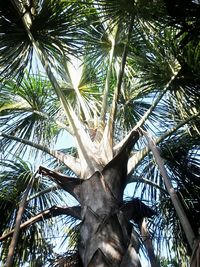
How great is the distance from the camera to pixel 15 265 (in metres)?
4.50

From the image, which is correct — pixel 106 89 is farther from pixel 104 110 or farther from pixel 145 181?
pixel 145 181

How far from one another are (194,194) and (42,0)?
2.57 metres

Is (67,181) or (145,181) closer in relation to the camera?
(67,181)

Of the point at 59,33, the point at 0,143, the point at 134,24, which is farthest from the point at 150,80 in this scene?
the point at 0,143

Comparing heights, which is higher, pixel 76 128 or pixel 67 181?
pixel 76 128

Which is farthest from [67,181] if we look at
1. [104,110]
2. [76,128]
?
[104,110]

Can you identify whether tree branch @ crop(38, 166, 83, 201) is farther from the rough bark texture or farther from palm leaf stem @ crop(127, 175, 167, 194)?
palm leaf stem @ crop(127, 175, 167, 194)

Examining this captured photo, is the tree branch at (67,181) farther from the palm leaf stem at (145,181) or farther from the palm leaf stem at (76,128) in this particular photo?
the palm leaf stem at (145,181)

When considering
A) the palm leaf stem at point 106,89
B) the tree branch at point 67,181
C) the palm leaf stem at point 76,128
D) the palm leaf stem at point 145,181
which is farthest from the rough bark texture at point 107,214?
the palm leaf stem at point 106,89

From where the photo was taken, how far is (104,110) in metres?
Answer: 4.18

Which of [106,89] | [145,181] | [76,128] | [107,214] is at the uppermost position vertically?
[106,89]

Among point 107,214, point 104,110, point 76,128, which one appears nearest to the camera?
point 107,214

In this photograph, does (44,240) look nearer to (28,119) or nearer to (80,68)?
(28,119)

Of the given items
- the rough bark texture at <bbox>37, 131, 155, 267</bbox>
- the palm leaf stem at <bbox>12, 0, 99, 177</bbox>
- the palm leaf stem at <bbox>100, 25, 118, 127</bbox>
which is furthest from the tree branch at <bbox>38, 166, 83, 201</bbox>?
the palm leaf stem at <bbox>100, 25, 118, 127</bbox>
